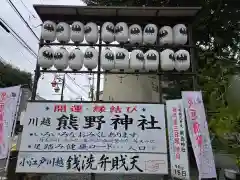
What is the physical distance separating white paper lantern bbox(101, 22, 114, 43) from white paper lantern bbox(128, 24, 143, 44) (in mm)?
501

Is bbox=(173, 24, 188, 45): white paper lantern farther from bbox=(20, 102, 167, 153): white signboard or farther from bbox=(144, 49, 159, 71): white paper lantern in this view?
bbox=(20, 102, 167, 153): white signboard

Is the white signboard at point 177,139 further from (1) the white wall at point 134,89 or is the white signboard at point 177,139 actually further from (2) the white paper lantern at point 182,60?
(1) the white wall at point 134,89

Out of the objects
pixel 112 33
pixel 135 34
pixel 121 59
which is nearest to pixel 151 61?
pixel 121 59

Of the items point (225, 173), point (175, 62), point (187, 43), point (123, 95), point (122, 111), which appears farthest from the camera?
point (123, 95)

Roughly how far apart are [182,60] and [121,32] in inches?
67.7

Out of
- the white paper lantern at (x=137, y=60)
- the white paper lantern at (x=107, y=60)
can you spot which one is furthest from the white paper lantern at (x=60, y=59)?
the white paper lantern at (x=137, y=60)

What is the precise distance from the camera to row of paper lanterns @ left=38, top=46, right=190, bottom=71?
18.4ft

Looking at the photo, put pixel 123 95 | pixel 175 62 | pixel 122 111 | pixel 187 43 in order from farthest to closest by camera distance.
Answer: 1. pixel 123 95
2. pixel 187 43
3. pixel 175 62
4. pixel 122 111

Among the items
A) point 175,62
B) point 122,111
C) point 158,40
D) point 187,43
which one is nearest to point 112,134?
point 122,111

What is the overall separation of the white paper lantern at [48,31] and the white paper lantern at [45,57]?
0.33 metres

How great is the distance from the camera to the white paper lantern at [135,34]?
19.2 feet

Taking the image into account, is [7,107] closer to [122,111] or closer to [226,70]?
[122,111]

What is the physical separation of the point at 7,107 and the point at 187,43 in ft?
16.1

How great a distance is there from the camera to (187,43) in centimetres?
616
